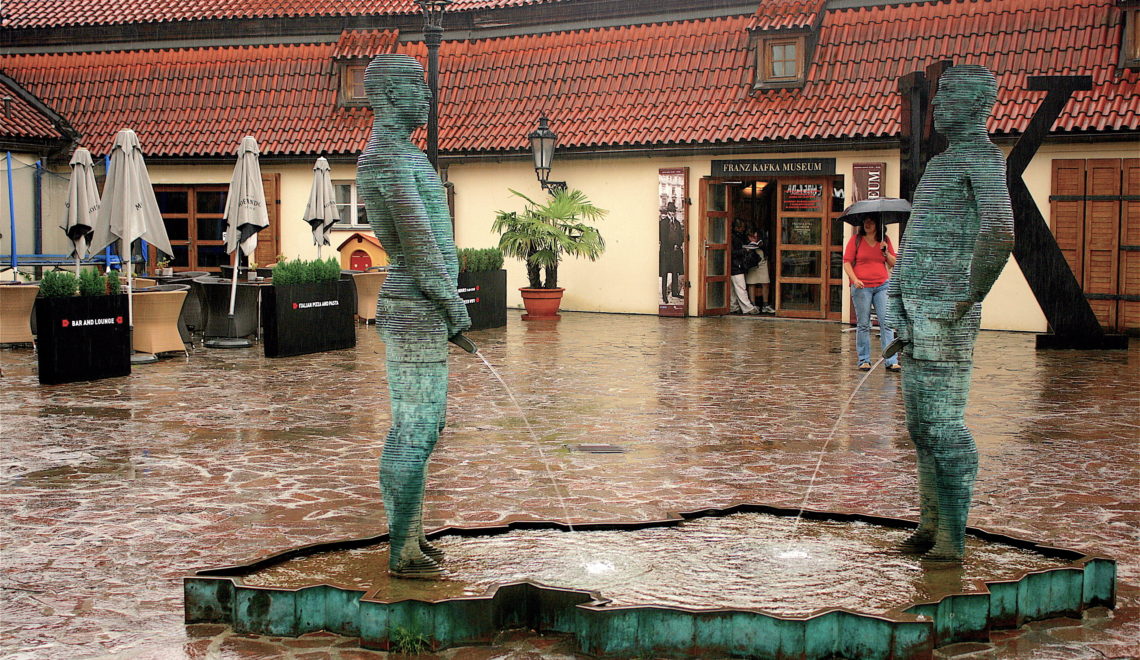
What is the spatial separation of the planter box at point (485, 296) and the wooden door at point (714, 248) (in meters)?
3.96

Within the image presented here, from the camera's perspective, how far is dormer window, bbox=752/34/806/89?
21609 millimetres

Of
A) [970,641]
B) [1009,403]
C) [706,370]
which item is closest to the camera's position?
[970,641]

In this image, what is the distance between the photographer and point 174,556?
6336 millimetres

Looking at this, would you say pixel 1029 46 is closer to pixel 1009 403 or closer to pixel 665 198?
pixel 665 198

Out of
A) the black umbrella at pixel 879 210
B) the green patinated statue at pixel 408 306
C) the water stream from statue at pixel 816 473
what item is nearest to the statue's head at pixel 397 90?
the green patinated statue at pixel 408 306

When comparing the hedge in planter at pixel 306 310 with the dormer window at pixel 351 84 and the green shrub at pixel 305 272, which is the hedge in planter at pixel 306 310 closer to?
the green shrub at pixel 305 272

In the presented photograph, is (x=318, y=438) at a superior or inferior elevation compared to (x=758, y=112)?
inferior

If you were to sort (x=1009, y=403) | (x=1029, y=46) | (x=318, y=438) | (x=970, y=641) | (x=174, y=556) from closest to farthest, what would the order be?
(x=970, y=641) < (x=174, y=556) < (x=318, y=438) < (x=1009, y=403) < (x=1029, y=46)

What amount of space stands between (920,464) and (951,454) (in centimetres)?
27

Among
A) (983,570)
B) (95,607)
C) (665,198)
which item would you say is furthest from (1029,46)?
(95,607)

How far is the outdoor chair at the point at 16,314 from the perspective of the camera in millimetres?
15695

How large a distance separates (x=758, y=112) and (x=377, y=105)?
16545 mm

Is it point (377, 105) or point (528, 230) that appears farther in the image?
point (528, 230)

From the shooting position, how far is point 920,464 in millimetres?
5973
